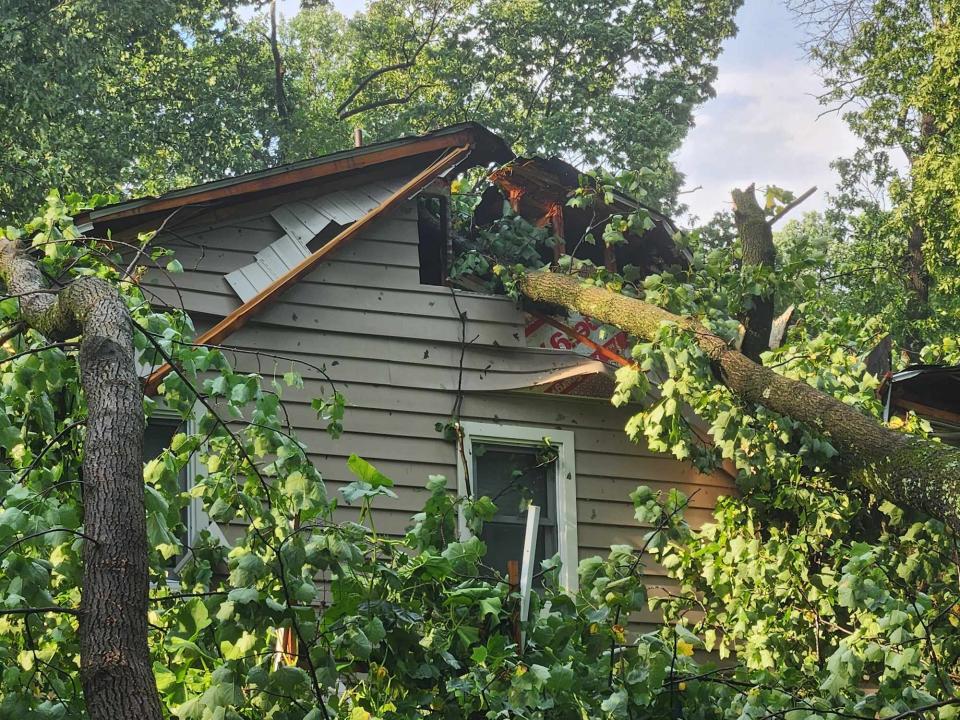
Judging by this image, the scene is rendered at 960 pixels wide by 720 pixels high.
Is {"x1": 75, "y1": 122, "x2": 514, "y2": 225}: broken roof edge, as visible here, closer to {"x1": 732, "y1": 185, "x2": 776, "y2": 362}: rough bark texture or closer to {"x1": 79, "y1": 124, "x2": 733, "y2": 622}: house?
{"x1": 79, "y1": 124, "x2": 733, "y2": 622}: house

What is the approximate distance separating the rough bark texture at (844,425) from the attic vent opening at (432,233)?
1379 millimetres

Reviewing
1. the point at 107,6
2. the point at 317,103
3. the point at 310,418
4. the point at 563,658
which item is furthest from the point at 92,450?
the point at 317,103

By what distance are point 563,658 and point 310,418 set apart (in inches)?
143

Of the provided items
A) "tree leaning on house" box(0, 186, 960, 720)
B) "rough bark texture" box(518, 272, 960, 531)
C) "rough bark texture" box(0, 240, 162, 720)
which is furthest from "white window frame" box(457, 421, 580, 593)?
"rough bark texture" box(0, 240, 162, 720)

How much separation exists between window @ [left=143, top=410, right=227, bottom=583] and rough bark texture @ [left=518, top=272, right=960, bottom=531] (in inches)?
121

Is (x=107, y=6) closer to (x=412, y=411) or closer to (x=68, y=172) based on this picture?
(x=68, y=172)

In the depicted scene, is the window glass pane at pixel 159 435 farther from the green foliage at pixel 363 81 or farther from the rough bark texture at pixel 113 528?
the green foliage at pixel 363 81

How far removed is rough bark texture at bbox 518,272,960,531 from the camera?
5.34 metres

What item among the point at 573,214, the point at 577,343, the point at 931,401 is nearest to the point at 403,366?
the point at 577,343

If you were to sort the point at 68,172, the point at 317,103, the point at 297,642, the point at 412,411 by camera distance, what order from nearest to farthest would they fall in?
the point at 297,642 → the point at 412,411 → the point at 68,172 → the point at 317,103

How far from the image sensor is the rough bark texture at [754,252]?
7988 mm

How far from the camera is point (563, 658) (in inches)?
186

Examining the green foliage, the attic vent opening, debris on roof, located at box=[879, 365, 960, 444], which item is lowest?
debris on roof, located at box=[879, 365, 960, 444]

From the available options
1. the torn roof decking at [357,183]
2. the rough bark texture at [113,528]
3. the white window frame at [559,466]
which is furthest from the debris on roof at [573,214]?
the rough bark texture at [113,528]
